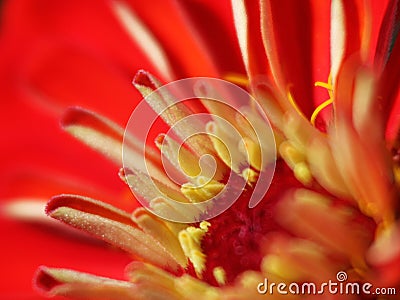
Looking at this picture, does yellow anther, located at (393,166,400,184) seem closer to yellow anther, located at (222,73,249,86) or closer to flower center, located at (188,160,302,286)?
flower center, located at (188,160,302,286)

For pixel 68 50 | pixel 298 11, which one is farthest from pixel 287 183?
pixel 68 50

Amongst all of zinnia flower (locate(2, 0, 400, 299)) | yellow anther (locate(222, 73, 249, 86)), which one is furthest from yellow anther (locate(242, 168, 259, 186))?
yellow anther (locate(222, 73, 249, 86))

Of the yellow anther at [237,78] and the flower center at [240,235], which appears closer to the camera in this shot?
the flower center at [240,235]

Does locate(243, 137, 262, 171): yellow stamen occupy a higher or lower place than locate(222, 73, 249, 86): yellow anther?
lower

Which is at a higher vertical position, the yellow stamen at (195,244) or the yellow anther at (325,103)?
the yellow anther at (325,103)

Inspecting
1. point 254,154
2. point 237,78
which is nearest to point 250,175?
point 254,154

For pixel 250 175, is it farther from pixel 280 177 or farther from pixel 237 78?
pixel 237 78

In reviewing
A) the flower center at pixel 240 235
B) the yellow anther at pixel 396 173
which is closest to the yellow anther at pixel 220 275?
the flower center at pixel 240 235

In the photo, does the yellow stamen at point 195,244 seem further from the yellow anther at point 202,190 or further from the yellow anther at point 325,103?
the yellow anther at point 325,103

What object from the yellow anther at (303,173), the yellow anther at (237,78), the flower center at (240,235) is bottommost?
the flower center at (240,235)
